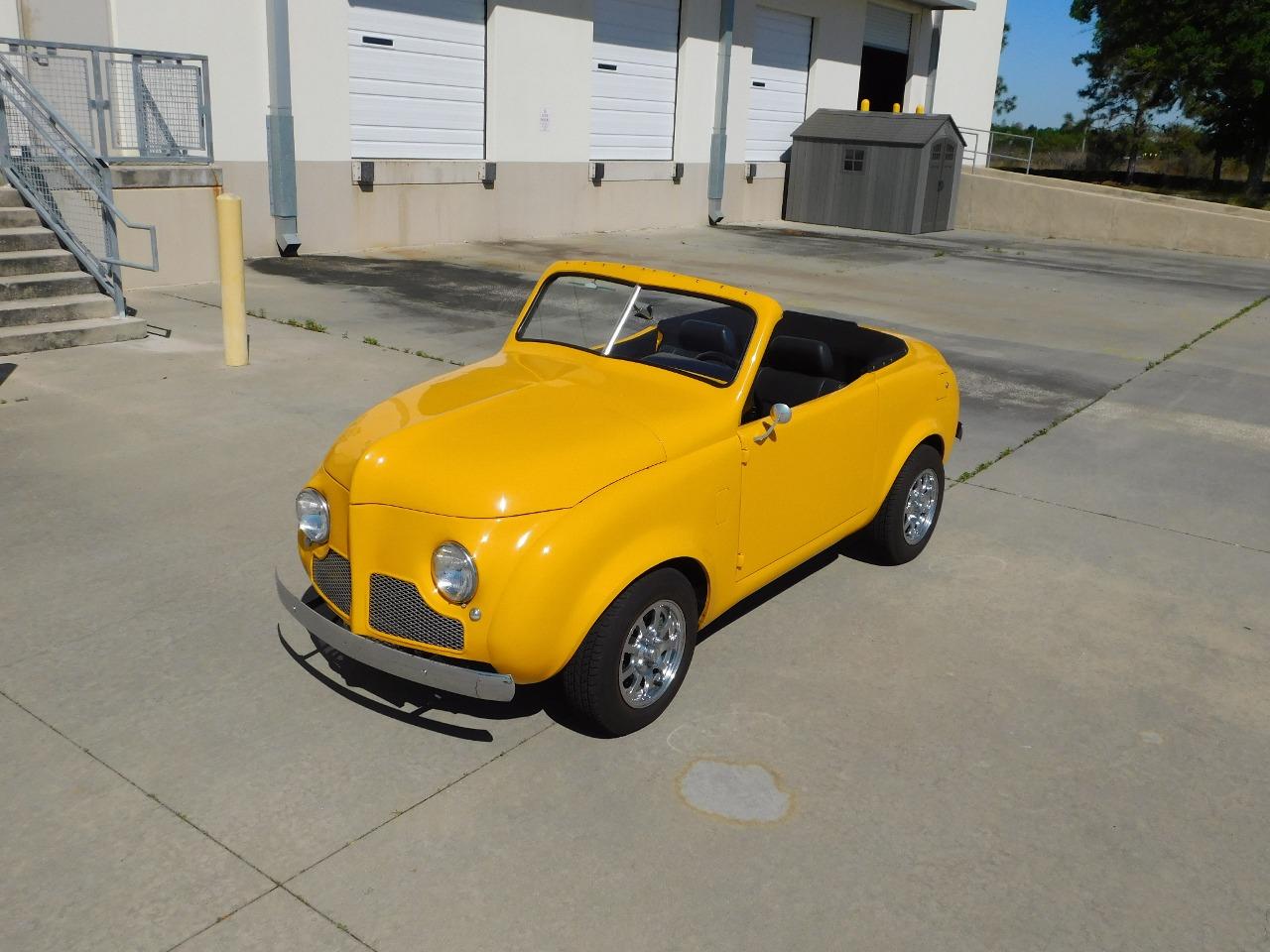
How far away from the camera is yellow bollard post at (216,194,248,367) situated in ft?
31.0

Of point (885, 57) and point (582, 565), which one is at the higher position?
point (885, 57)

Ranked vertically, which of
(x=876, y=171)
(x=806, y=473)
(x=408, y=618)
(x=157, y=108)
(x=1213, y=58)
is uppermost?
(x=1213, y=58)

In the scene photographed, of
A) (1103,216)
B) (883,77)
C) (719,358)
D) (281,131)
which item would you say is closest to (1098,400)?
(719,358)

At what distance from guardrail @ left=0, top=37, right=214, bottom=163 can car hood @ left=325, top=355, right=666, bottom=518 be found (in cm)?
922

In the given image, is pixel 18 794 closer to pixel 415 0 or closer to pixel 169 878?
pixel 169 878

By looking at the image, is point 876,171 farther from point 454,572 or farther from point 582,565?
point 454,572

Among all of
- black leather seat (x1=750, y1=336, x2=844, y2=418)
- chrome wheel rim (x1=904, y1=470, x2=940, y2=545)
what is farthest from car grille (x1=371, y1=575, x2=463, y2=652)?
chrome wheel rim (x1=904, y1=470, x2=940, y2=545)

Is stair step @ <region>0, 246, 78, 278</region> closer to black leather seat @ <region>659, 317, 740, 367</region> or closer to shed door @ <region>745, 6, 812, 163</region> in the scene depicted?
black leather seat @ <region>659, 317, 740, 367</region>

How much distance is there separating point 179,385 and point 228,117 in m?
7.21

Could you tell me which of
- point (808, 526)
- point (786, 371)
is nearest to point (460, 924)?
point (808, 526)

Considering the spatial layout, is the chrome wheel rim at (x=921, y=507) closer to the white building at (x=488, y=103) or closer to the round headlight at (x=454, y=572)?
the round headlight at (x=454, y=572)

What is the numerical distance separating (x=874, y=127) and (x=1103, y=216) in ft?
18.2

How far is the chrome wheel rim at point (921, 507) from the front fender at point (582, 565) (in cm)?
208

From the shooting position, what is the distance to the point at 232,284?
9523mm
